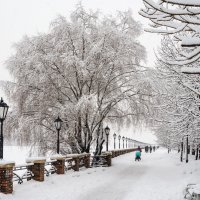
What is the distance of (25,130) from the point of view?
74.3ft

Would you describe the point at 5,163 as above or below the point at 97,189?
above

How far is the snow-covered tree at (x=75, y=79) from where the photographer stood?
75.8ft

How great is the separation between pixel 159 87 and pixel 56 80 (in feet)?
22.4

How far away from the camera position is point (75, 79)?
24.9 meters

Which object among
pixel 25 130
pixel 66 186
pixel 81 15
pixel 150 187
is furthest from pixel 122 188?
pixel 81 15

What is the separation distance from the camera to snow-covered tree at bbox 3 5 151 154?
75.8 feet

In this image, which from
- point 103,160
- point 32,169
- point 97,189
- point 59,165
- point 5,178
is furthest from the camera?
point 103,160

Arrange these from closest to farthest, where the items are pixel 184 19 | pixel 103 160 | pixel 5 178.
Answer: pixel 184 19, pixel 5 178, pixel 103 160

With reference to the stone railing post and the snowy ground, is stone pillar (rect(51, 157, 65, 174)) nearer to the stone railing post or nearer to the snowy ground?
the stone railing post

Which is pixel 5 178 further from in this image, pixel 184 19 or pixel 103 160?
pixel 103 160

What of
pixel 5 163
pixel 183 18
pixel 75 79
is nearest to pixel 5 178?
pixel 5 163

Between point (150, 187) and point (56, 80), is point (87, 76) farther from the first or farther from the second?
point (150, 187)

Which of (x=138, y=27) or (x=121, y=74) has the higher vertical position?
(x=138, y=27)

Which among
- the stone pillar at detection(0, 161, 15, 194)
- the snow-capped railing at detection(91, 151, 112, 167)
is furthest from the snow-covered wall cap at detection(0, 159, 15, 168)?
the snow-capped railing at detection(91, 151, 112, 167)
